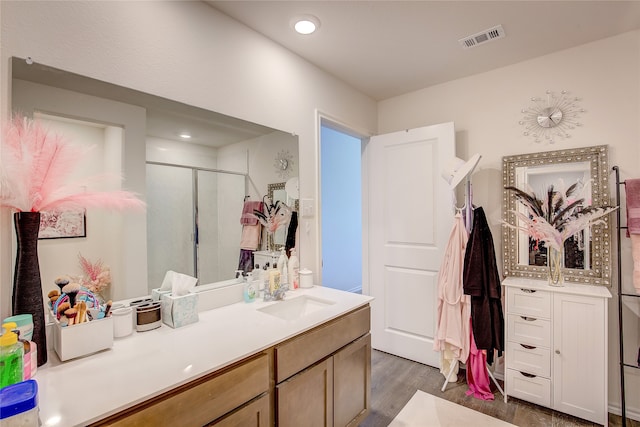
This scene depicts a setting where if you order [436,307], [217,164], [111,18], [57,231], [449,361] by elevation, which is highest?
[111,18]

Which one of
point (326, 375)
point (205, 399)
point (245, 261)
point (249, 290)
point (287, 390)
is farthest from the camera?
point (245, 261)

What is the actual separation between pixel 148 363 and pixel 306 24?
1954mm

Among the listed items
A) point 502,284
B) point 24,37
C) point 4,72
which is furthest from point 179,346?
point 502,284

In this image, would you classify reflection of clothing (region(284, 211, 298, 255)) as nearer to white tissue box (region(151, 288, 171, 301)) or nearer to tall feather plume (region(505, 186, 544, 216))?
white tissue box (region(151, 288, 171, 301))

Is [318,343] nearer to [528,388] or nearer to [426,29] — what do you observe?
[528,388]

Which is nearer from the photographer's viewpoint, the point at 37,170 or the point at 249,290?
the point at 37,170

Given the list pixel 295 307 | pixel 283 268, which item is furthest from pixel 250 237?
pixel 295 307

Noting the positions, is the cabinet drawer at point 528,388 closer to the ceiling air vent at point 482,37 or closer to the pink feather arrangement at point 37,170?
the ceiling air vent at point 482,37

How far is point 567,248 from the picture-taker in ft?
7.27

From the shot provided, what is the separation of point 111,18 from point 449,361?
3.05m

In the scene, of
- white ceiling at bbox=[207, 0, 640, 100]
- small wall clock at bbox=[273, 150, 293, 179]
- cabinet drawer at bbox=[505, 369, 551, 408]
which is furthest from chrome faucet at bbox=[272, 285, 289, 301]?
cabinet drawer at bbox=[505, 369, 551, 408]

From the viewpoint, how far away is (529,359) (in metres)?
2.14

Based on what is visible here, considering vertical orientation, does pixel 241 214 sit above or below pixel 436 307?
above

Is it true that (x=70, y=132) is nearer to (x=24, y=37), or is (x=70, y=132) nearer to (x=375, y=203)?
(x=24, y=37)
